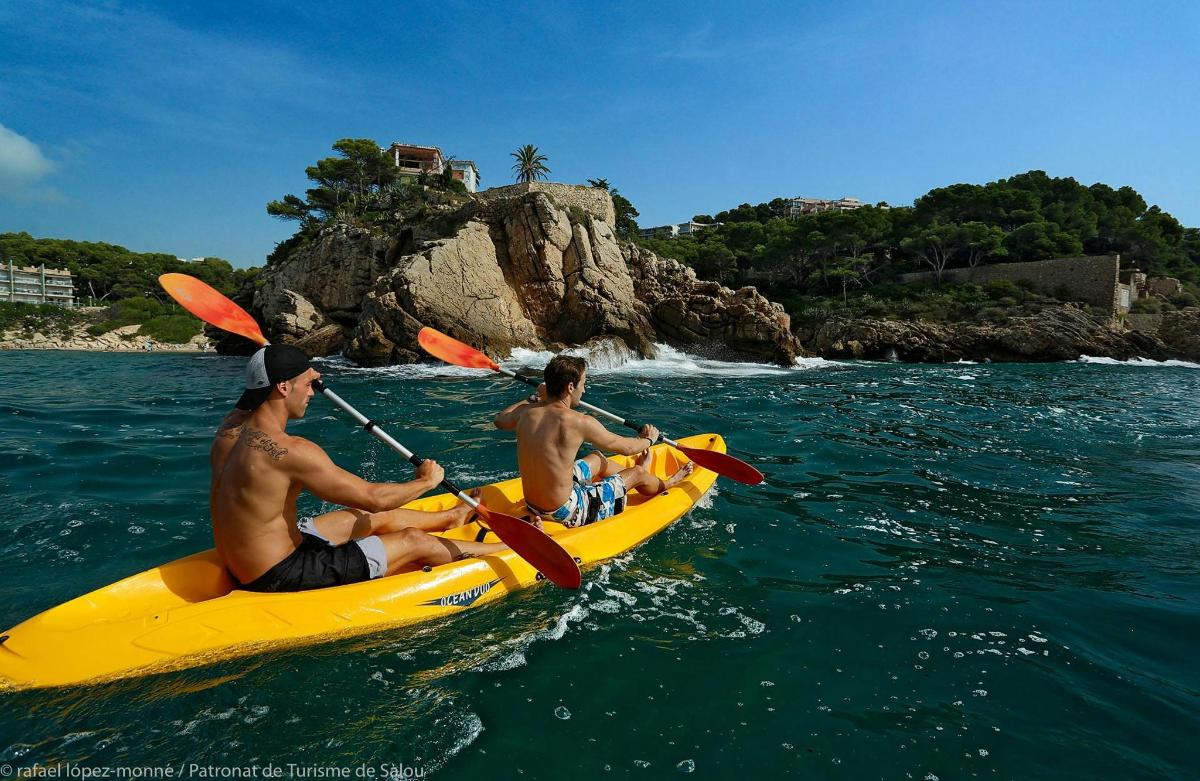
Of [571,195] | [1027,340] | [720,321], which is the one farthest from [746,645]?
[1027,340]

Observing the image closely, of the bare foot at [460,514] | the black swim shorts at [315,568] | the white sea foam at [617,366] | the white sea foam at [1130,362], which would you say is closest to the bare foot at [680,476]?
the bare foot at [460,514]

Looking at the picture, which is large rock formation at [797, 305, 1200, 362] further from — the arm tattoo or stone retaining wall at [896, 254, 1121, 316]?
the arm tattoo

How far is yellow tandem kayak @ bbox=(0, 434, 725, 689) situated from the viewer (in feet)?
8.74

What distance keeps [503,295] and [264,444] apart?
67.8 feet

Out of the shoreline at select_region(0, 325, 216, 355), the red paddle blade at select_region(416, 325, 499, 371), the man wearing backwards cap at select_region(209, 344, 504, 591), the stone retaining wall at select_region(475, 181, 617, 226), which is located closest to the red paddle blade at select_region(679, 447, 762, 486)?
the red paddle blade at select_region(416, 325, 499, 371)

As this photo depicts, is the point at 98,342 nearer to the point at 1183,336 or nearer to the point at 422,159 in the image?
the point at 422,159

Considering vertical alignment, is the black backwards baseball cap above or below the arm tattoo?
above

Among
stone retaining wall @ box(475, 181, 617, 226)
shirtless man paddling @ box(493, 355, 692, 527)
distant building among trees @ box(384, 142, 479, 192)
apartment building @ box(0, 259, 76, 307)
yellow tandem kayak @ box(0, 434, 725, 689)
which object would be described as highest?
distant building among trees @ box(384, 142, 479, 192)

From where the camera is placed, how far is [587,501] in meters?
4.64

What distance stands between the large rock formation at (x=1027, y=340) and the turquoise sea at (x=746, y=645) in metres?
26.1

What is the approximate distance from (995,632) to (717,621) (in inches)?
63.4

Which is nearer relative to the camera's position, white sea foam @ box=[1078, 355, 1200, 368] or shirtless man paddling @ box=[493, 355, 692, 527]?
shirtless man paddling @ box=[493, 355, 692, 527]

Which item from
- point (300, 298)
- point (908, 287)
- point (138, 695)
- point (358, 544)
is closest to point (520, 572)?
point (358, 544)

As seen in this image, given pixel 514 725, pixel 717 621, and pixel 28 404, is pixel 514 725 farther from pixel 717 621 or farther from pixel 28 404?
pixel 28 404
